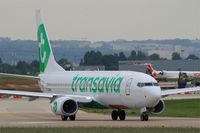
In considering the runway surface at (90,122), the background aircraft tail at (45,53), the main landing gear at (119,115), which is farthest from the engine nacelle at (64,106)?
the background aircraft tail at (45,53)

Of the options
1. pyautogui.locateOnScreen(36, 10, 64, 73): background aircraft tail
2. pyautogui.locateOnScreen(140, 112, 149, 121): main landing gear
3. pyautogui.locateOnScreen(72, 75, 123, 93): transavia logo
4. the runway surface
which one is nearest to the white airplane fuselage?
pyautogui.locateOnScreen(72, 75, 123, 93): transavia logo

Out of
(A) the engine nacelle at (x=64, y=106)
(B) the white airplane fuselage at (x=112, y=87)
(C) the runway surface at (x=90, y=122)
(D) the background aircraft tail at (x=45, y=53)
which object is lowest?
(C) the runway surface at (x=90, y=122)

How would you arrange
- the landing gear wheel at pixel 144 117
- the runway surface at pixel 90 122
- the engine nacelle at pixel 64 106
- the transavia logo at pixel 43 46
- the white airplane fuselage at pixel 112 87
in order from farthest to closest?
the transavia logo at pixel 43 46
the engine nacelle at pixel 64 106
the white airplane fuselage at pixel 112 87
the landing gear wheel at pixel 144 117
the runway surface at pixel 90 122

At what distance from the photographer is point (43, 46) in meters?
65.8

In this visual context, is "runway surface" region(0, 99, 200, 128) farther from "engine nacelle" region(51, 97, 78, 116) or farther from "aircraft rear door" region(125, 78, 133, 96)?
"aircraft rear door" region(125, 78, 133, 96)

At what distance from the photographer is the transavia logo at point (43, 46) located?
2584 inches

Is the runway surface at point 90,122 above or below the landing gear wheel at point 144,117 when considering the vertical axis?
below

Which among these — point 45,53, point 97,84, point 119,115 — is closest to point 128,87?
point 119,115

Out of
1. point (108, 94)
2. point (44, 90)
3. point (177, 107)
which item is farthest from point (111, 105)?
point (177, 107)

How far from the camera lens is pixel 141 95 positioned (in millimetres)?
52719

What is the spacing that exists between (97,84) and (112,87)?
88.7 inches

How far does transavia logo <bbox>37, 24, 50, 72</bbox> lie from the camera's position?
65.6 metres

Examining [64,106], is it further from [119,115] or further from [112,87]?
[119,115]

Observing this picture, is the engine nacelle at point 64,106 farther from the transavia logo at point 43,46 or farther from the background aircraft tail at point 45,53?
the transavia logo at point 43,46
